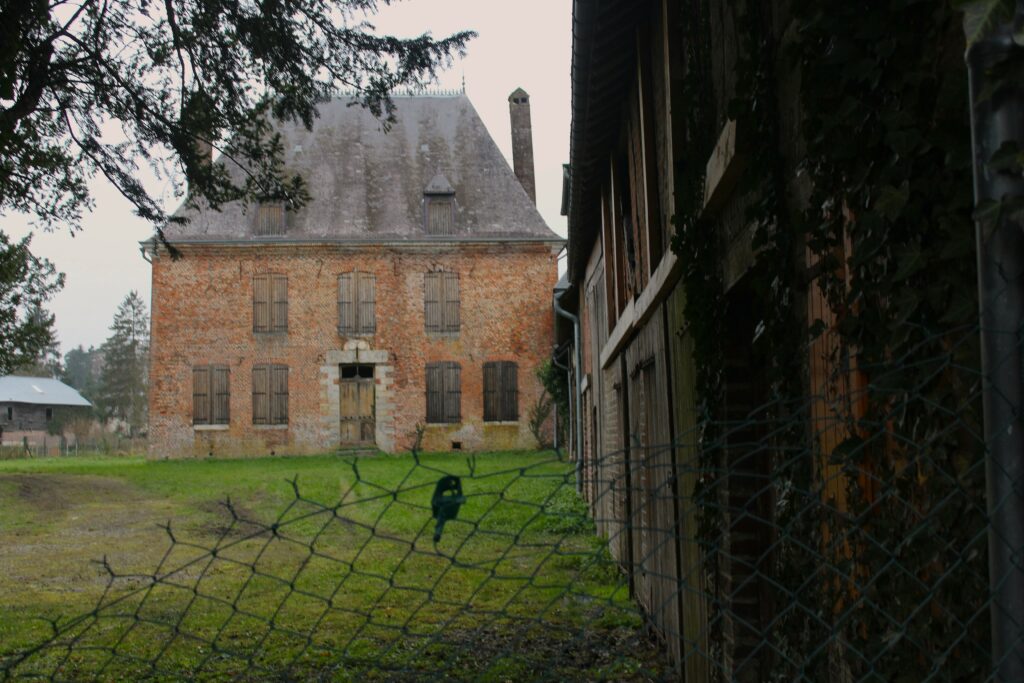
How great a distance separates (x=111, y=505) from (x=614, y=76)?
1510cm

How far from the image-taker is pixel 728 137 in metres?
3.50

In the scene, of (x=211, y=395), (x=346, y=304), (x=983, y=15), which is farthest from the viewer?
(x=346, y=304)

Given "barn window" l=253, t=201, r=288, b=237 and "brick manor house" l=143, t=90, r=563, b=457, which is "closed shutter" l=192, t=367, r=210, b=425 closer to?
"brick manor house" l=143, t=90, r=563, b=457

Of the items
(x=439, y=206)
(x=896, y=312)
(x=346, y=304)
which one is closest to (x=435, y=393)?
(x=346, y=304)

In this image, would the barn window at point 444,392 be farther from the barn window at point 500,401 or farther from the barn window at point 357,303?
the barn window at point 357,303

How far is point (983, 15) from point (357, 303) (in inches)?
1101

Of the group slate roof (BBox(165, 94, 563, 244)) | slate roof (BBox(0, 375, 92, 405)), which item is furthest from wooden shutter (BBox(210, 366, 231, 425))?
slate roof (BBox(0, 375, 92, 405))

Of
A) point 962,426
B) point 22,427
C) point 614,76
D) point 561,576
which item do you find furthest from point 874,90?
point 22,427

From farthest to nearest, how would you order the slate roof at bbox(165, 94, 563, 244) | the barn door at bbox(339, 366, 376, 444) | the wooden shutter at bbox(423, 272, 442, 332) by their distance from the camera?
the wooden shutter at bbox(423, 272, 442, 332)
the slate roof at bbox(165, 94, 563, 244)
the barn door at bbox(339, 366, 376, 444)

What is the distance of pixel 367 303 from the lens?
29.0 metres

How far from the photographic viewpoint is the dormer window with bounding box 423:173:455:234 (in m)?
29.4

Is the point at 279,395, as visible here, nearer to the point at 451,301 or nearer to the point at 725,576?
the point at 451,301

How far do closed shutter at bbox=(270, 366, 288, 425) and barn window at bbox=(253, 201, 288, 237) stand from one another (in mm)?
4049

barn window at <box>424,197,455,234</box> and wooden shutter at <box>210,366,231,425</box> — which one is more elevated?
barn window at <box>424,197,455,234</box>
